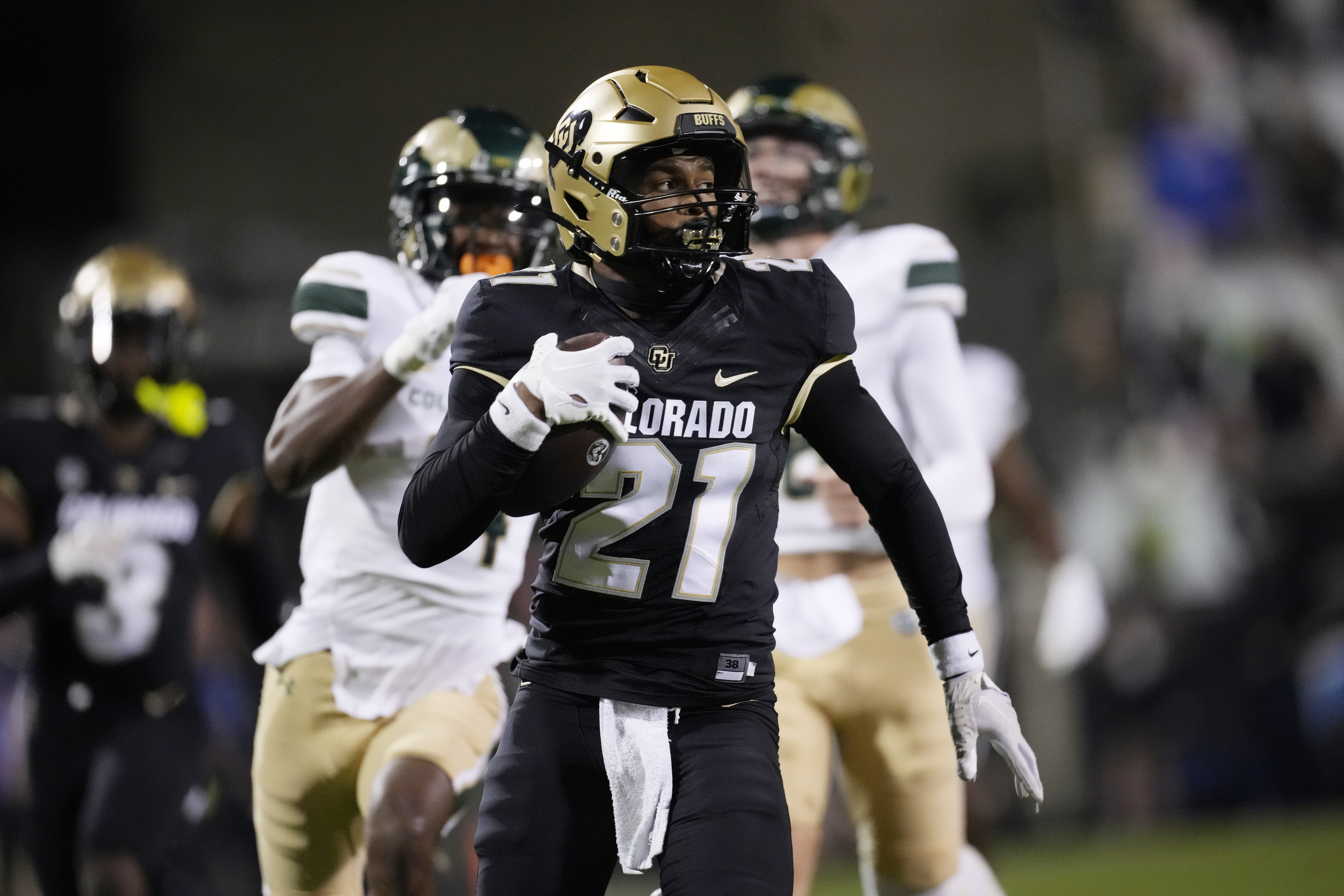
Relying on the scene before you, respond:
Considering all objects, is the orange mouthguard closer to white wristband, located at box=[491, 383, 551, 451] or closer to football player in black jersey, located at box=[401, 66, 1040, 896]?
football player in black jersey, located at box=[401, 66, 1040, 896]

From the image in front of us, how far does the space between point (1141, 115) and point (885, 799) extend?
25.5 feet

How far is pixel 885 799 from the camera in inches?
140

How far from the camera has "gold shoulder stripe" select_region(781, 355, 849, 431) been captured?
2.53 m

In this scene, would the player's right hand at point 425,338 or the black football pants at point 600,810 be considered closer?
the black football pants at point 600,810

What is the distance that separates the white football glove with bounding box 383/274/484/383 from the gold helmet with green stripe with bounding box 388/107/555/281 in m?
0.35

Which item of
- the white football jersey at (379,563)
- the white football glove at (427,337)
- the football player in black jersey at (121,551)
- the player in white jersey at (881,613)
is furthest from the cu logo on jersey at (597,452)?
the football player in black jersey at (121,551)

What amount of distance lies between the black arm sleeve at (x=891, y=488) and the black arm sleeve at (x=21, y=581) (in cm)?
266

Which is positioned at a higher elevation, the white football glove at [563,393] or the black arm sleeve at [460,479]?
the white football glove at [563,393]

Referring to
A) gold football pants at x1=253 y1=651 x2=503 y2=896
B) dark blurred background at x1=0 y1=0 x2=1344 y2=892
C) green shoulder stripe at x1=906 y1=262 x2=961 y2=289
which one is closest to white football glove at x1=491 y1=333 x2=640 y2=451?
gold football pants at x1=253 y1=651 x2=503 y2=896

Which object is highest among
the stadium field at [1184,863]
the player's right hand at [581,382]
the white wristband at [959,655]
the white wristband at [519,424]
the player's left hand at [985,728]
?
the player's right hand at [581,382]

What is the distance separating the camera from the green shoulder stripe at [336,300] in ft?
10.9

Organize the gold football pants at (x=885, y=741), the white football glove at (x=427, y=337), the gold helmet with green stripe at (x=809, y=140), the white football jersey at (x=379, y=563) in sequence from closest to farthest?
the white football glove at (x=427, y=337)
the white football jersey at (x=379, y=563)
the gold football pants at (x=885, y=741)
the gold helmet with green stripe at (x=809, y=140)

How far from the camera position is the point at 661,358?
96.6 inches

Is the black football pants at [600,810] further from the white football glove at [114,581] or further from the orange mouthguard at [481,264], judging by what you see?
the white football glove at [114,581]
